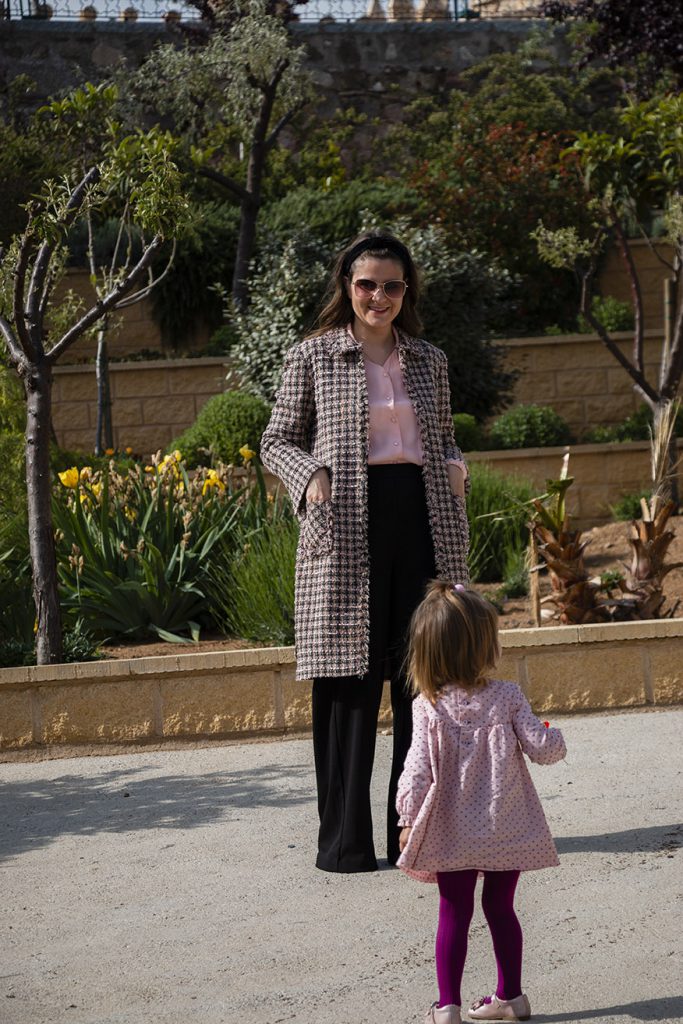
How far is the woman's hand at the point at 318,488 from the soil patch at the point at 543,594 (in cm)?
265

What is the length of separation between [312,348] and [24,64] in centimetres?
1508

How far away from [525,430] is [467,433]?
62cm

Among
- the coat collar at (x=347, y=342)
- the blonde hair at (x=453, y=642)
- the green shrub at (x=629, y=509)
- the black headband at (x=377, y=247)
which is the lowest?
the blonde hair at (x=453, y=642)

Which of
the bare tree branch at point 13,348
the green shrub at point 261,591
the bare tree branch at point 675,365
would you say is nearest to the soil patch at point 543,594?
the green shrub at point 261,591

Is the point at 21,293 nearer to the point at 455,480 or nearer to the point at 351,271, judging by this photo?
the point at 351,271

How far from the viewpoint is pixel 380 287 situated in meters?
4.33

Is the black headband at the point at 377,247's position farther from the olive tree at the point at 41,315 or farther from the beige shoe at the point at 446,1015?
the beige shoe at the point at 446,1015

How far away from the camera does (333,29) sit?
61.7ft

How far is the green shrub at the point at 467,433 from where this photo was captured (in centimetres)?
1148

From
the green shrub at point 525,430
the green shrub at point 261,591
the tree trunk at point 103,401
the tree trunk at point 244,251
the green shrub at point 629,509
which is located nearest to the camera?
the green shrub at point 261,591

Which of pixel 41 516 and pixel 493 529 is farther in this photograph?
pixel 493 529

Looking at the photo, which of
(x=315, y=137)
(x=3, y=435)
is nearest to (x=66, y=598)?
(x=3, y=435)

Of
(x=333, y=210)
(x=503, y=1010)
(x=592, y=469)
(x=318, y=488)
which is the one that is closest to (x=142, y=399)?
(x=333, y=210)

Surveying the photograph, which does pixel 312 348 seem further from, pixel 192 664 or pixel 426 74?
pixel 426 74
